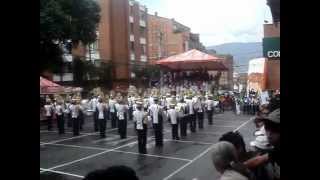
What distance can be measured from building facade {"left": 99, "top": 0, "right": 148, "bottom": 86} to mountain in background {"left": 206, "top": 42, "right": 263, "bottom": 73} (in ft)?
2.43

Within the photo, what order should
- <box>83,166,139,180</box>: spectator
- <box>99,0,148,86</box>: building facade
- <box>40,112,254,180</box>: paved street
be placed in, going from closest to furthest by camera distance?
<box>83,166,139,180</box>: spectator, <box>40,112,254,180</box>: paved street, <box>99,0,148,86</box>: building facade

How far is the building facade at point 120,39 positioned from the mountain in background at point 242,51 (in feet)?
2.43

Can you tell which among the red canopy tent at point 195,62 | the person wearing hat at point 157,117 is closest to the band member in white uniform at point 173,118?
the person wearing hat at point 157,117

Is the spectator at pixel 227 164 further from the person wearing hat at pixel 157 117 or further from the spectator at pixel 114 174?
the person wearing hat at pixel 157 117

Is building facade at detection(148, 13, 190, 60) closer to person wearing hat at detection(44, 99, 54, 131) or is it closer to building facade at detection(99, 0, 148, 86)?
building facade at detection(99, 0, 148, 86)

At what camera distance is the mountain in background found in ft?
7.55

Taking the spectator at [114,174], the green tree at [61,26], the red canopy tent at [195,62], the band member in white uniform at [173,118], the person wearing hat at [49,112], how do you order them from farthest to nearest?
1. the band member in white uniform at [173,118]
2. the person wearing hat at [49,112]
3. the green tree at [61,26]
4. the red canopy tent at [195,62]
5. the spectator at [114,174]

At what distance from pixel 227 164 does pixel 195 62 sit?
1870 mm

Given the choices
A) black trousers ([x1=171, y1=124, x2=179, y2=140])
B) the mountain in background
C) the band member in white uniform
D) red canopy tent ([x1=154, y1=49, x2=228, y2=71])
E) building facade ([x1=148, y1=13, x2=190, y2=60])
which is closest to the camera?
the mountain in background

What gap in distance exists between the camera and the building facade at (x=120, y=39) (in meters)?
3.04

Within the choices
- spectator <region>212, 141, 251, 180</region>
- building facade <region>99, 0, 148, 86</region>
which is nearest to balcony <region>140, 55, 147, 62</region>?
building facade <region>99, 0, 148, 86</region>

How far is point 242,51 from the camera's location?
7.76 feet
